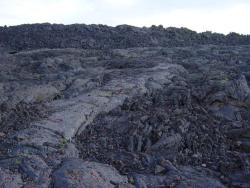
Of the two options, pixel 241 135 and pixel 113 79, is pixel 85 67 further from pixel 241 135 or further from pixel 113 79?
pixel 241 135

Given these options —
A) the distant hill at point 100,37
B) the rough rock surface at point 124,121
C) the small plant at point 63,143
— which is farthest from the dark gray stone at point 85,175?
the distant hill at point 100,37

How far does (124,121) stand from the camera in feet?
34.6

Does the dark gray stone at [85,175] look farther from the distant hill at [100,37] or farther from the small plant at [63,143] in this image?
the distant hill at [100,37]

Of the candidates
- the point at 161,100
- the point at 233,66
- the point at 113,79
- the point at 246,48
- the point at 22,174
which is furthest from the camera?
the point at 246,48

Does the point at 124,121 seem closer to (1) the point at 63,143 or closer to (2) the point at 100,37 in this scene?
(1) the point at 63,143

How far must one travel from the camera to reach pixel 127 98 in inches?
468

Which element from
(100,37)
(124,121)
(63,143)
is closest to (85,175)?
(63,143)

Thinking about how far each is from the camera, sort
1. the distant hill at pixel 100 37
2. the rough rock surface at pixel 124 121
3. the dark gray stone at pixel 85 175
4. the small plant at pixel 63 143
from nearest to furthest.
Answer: the dark gray stone at pixel 85 175 < the rough rock surface at pixel 124 121 < the small plant at pixel 63 143 < the distant hill at pixel 100 37

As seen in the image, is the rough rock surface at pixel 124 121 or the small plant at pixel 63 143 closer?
the rough rock surface at pixel 124 121

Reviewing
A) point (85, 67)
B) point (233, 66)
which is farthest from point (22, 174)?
point (233, 66)

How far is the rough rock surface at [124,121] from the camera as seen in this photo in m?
8.43

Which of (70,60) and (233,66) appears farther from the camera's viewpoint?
(70,60)

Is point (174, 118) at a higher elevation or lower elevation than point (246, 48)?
lower

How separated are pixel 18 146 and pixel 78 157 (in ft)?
3.98
